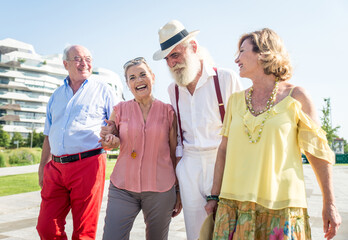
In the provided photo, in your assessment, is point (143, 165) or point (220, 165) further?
point (143, 165)

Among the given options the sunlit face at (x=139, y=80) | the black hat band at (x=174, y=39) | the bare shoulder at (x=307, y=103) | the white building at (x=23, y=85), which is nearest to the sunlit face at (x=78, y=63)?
the sunlit face at (x=139, y=80)

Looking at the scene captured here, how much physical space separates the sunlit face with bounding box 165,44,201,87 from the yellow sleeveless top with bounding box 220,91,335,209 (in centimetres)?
104

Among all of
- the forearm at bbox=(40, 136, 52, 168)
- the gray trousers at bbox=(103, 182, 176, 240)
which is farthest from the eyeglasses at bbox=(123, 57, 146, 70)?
the forearm at bbox=(40, 136, 52, 168)

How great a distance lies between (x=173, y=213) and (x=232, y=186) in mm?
1181

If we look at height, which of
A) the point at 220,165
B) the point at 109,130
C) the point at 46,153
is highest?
the point at 109,130

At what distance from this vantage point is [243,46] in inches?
93.9

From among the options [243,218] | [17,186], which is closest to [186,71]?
[243,218]

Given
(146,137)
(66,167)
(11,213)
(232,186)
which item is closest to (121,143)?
(146,137)

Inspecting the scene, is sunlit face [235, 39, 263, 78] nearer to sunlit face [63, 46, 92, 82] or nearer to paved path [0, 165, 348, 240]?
sunlit face [63, 46, 92, 82]

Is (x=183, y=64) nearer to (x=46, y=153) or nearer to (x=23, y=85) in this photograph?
(x=46, y=153)

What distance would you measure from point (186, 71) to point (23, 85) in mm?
83238

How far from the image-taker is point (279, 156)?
2.06m

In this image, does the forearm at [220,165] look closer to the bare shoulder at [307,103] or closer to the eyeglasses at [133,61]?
the bare shoulder at [307,103]

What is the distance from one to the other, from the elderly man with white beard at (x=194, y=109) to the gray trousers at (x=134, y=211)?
0.69ft
